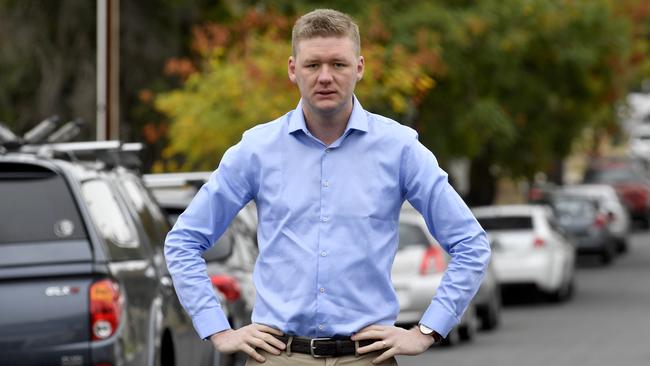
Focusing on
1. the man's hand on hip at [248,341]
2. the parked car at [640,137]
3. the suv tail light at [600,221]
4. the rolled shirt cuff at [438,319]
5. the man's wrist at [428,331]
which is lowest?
the parked car at [640,137]

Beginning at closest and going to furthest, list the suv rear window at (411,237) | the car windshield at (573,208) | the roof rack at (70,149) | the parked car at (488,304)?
the roof rack at (70,149) → the suv rear window at (411,237) → the parked car at (488,304) → the car windshield at (573,208)

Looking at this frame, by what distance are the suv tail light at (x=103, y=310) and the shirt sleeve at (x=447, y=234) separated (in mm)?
2957

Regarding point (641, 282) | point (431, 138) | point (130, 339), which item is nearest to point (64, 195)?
point (130, 339)

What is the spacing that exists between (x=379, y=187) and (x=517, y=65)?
26.0 meters

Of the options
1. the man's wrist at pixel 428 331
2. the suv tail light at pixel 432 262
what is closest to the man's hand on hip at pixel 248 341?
the man's wrist at pixel 428 331

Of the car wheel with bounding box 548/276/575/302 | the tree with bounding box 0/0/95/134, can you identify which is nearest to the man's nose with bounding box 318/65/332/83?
the car wheel with bounding box 548/276/575/302

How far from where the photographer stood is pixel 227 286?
36.6 ft

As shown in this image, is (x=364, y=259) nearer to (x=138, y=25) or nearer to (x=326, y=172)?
(x=326, y=172)

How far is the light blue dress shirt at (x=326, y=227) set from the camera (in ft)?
17.5

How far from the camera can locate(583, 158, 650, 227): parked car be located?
55500 mm

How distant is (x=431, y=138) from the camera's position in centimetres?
2970

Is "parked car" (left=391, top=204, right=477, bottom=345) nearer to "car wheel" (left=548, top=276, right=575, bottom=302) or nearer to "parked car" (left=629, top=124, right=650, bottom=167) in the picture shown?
"car wheel" (left=548, top=276, right=575, bottom=302)

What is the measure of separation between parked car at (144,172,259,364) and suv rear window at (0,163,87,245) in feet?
4.88

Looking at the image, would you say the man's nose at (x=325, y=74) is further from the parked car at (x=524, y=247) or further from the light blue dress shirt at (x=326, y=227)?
the parked car at (x=524, y=247)
